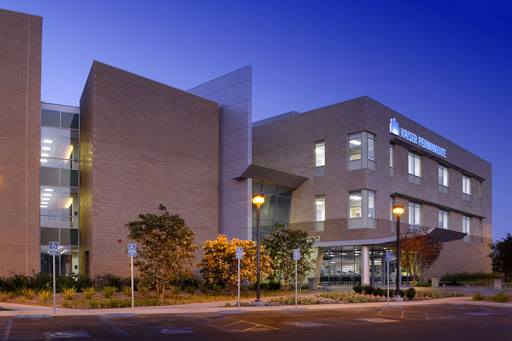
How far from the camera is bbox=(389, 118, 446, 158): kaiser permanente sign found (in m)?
43.7

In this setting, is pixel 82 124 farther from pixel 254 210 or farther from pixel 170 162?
pixel 254 210

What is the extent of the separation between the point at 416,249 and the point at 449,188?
55.2ft

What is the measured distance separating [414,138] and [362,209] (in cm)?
1115

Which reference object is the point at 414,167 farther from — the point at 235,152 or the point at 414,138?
the point at 235,152

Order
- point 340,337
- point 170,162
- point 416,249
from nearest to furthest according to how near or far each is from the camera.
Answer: point 340,337 < point 170,162 < point 416,249

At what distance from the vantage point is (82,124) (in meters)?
36.0

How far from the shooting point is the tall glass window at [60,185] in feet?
113

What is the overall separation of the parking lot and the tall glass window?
1765 cm

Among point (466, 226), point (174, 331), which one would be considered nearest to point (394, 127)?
point (466, 226)

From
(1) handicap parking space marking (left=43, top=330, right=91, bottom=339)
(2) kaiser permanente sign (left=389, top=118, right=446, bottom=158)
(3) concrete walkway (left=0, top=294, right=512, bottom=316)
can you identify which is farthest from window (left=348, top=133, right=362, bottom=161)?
(1) handicap parking space marking (left=43, top=330, right=91, bottom=339)

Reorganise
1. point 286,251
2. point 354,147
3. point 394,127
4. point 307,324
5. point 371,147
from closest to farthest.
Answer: point 307,324 < point 286,251 < point 354,147 < point 371,147 < point 394,127

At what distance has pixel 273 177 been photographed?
135 feet

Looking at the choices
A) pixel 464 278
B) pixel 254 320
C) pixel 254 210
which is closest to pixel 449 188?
pixel 464 278

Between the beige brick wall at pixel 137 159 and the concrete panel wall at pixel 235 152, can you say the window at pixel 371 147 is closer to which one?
the concrete panel wall at pixel 235 152
